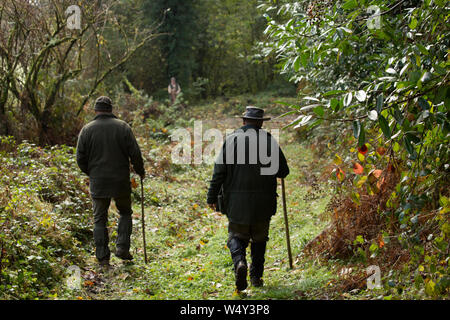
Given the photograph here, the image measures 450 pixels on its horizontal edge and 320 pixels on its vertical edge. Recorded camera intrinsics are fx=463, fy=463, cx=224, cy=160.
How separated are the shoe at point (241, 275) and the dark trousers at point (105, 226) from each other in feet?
7.01

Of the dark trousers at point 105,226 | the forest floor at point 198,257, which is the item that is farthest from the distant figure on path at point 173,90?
the dark trousers at point 105,226

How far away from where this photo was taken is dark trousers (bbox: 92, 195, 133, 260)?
6566 millimetres

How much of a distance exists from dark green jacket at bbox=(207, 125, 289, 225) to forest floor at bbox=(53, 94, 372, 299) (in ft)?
2.96

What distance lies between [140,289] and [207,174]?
24.8 feet

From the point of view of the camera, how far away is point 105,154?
661cm

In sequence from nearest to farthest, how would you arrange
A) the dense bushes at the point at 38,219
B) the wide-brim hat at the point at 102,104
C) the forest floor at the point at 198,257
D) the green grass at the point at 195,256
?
the dense bushes at the point at 38,219 < the forest floor at the point at 198,257 < the green grass at the point at 195,256 < the wide-brim hat at the point at 102,104

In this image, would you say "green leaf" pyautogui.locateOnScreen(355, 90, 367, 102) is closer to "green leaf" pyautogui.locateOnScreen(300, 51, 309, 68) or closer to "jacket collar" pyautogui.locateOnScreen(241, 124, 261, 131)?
"green leaf" pyautogui.locateOnScreen(300, 51, 309, 68)

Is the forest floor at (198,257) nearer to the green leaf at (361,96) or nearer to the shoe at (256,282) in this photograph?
the shoe at (256,282)

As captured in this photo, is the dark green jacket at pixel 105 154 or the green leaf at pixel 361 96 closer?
the green leaf at pixel 361 96

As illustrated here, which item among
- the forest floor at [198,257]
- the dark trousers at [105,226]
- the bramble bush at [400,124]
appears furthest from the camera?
the dark trousers at [105,226]

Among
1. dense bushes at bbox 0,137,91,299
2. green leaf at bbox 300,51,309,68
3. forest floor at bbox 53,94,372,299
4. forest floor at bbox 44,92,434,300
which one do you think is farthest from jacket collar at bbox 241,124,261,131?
dense bushes at bbox 0,137,91,299

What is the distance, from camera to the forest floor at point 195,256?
5.64 m

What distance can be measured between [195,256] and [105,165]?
7.03ft
